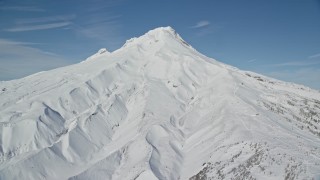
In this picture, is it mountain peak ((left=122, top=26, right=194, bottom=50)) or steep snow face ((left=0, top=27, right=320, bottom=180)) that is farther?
mountain peak ((left=122, top=26, right=194, bottom=50))

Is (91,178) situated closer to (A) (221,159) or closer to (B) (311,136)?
(A) (221,159)

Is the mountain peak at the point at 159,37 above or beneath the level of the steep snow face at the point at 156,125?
above

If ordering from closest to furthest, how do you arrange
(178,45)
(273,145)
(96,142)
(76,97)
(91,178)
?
(273,145) < (91,178) < (96,142) < (76,97) < (178,45)

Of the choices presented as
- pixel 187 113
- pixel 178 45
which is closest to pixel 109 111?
pixel 187 113

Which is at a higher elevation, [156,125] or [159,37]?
[159,37]

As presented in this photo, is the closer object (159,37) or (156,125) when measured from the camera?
(156,125)

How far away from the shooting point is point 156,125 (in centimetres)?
4416

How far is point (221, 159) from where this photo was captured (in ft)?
106

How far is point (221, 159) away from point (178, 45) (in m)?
47.4

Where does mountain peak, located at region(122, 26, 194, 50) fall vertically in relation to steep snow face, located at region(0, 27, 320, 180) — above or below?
above

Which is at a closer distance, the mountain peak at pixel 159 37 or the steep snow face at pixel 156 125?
the steep snow face at pixel 156 125

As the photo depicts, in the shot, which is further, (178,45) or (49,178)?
(178,45)

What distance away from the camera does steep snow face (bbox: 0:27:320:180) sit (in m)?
32.7

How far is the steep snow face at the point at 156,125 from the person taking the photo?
32656 millimetres
